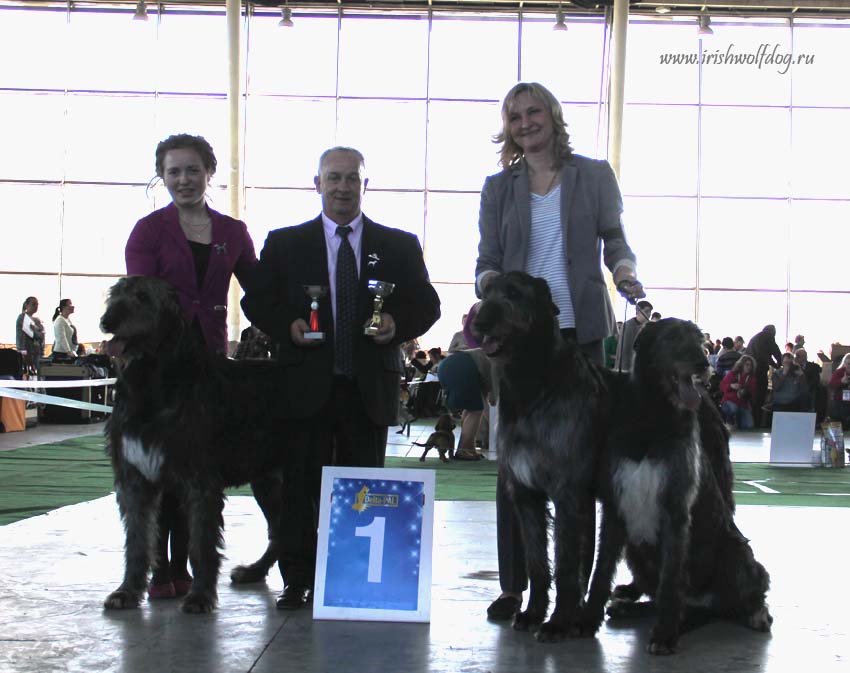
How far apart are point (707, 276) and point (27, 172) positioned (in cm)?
1245

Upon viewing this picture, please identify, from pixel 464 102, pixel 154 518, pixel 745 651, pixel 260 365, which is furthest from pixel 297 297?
pixel 464 102

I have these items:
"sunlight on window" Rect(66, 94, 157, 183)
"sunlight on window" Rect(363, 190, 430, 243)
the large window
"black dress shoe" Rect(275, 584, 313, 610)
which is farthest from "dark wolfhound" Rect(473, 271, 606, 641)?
"sunlight on window" Rect(66, 94, 157, 183)

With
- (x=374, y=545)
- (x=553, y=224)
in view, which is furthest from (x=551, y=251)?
(x=374, y=545)

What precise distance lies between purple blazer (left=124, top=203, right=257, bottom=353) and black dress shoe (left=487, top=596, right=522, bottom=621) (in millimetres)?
1343

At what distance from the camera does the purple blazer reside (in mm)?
3684

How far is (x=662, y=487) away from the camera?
301 cm

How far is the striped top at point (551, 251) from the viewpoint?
11.7ft

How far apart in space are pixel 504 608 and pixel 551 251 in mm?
1243

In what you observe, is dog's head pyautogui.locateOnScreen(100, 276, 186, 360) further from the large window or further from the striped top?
the large window

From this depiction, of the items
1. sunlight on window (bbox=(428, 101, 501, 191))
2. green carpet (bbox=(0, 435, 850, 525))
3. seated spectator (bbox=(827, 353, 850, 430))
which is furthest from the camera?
sunlight on window (bbox=(428, 101, 501, 191))

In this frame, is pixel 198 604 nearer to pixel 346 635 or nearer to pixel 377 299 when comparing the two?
pixel 346 635

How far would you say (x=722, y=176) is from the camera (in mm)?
18375

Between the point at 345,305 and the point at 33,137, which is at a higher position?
the point at 33,137

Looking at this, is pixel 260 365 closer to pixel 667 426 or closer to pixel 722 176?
pixel 667 426
